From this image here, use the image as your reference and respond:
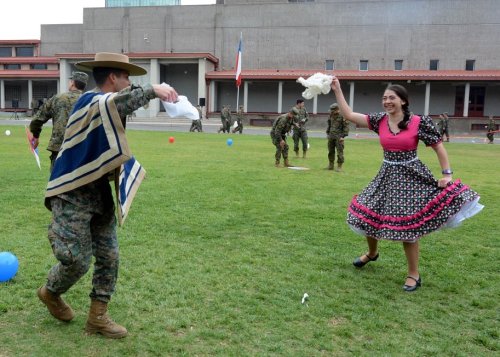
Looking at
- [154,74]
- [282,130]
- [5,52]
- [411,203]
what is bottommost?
[411,203]

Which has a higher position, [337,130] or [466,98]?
[466,98]

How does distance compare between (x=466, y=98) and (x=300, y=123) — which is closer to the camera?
(x=300, y=123)

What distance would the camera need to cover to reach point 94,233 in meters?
3.47

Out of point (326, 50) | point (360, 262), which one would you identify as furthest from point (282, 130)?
point (326, 50)

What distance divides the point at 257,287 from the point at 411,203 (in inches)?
63.8

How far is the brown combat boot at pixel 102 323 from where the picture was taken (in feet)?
11.4

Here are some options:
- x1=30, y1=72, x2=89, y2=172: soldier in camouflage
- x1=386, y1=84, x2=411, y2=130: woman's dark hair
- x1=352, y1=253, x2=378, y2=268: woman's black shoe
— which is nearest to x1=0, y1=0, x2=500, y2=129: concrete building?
x1=30, y1=72, x2=89, y2=172: soldier in camouflage

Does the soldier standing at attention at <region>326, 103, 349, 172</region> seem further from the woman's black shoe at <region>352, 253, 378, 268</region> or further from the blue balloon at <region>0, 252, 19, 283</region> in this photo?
the blue balloon at <region>0, 252, 19, 283</region>

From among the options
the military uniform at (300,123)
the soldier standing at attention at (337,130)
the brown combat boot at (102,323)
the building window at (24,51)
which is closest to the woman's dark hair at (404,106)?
the brown combat boot at (102,323)

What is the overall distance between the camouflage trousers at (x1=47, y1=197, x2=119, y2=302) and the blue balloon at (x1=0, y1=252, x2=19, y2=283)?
1.09 m

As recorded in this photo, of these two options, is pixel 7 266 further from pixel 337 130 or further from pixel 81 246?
pixel 337 130

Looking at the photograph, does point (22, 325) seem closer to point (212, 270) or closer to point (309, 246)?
point (212, 270)

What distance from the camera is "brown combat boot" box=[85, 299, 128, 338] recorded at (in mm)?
3473

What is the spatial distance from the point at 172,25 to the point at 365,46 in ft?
67.5
